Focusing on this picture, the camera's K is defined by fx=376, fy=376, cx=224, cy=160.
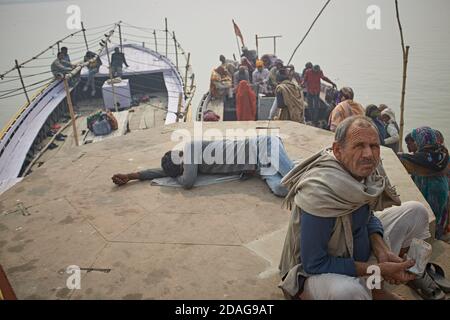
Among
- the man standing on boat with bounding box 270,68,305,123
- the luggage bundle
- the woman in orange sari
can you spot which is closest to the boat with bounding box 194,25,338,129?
the woman in orange sari

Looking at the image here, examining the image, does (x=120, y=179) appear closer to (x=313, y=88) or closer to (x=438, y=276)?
(x=438, y=276)

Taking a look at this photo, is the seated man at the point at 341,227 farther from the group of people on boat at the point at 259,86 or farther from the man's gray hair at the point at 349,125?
the group of people on boat at the point at 259,86

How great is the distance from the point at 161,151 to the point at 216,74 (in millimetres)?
Answer: 5975

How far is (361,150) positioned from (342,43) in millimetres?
30030

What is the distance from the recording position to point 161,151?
5102 millimetres

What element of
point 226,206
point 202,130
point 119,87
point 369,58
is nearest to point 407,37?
point 369,58

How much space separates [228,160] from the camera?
404cm

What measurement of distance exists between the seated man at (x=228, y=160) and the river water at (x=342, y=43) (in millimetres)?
10895

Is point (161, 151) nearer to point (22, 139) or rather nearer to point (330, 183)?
point (330, 183)

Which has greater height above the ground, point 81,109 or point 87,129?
point 81,109

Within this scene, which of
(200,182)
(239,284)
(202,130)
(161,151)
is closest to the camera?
(239,284)
